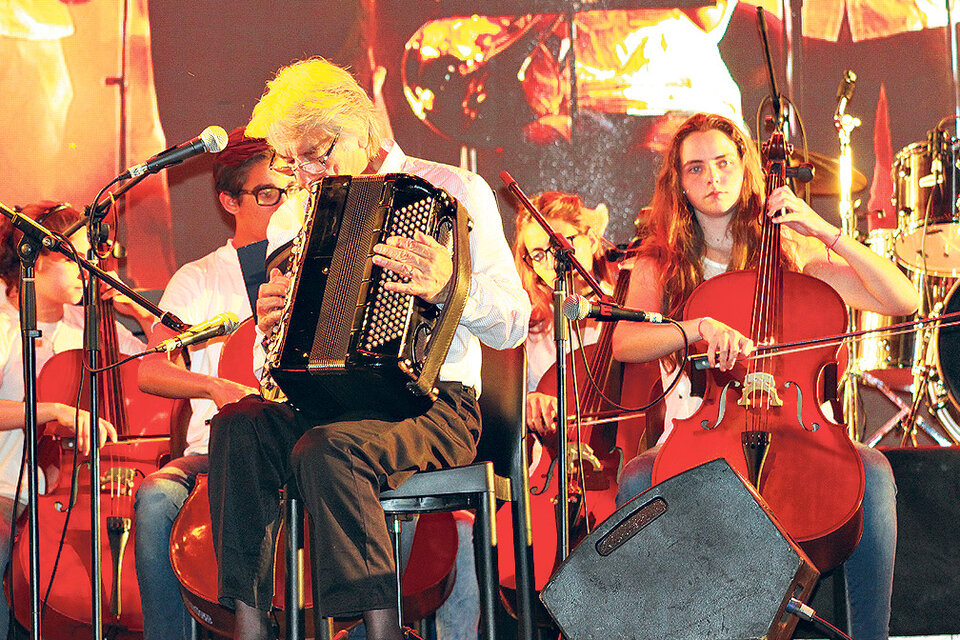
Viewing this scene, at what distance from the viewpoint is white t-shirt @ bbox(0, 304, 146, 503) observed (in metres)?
3.12

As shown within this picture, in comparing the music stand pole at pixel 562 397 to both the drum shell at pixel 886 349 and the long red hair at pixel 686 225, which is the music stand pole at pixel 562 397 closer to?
the long red hair at pixel 686 225

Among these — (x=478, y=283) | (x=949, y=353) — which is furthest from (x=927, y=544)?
(x=478, y=283)

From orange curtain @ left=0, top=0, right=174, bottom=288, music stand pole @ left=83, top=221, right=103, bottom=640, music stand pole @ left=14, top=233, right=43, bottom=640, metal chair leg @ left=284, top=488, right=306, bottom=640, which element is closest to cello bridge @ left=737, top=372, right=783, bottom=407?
metal chair leg @ left=284, top=488, right=306, bottom=640

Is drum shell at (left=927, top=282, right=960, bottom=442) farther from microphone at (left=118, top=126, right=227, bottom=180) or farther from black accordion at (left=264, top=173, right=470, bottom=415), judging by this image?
microphone at (left=118, top=126, right=227, bottom=180)

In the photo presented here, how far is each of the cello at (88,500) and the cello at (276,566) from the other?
27 centimetres

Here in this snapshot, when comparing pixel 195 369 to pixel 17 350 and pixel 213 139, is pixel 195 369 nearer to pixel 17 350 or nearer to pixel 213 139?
pixel 17 350

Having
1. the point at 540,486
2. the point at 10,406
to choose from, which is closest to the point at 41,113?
the point at 10,406

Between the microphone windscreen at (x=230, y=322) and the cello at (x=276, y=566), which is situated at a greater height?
the microphone windscreen at (x=230, y=322)

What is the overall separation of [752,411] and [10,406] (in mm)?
2044

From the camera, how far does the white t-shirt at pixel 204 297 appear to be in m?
3.08

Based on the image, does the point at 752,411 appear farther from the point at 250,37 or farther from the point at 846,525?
the point at 250,37

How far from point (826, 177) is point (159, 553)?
266 centimetres

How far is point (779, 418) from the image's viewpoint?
2332 millimetres

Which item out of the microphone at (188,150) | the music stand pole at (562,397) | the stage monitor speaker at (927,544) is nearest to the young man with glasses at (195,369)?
the microphone at (188,150)
